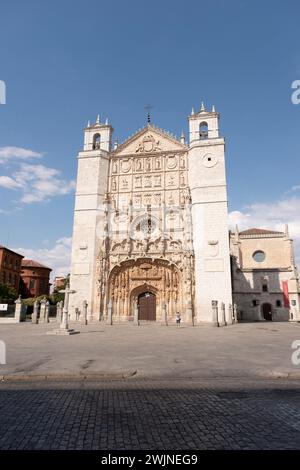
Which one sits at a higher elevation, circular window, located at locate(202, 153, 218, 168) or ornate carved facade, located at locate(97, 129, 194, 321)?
circular window, located at locate(202, 153, 218, 168)

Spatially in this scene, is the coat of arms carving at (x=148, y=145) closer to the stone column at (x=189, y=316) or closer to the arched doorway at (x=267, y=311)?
the stone column at (x=189, y=316)

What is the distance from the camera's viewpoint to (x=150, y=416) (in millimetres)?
4043

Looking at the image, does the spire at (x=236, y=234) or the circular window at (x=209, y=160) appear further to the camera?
the spire at (x=236, y=234)

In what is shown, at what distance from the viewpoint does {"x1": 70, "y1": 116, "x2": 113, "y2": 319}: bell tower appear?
27.3 m

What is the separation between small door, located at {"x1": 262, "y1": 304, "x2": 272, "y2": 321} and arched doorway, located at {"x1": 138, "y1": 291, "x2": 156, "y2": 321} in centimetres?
1619

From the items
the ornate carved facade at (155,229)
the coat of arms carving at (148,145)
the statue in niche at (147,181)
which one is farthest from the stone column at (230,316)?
the coat of arms carving at (148,145)

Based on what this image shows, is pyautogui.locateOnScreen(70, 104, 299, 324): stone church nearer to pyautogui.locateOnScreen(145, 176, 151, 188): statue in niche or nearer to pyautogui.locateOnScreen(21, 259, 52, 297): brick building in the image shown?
pyautogui.locateOnScreen(145, 176, 151, 188): statue in niche

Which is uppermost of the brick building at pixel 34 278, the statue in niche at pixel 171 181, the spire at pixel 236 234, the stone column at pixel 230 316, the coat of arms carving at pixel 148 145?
the coat of arms carving at pixel 148 145

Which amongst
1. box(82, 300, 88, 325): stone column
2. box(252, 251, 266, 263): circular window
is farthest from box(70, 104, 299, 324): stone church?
box(252, 251, 266, 263): circular window

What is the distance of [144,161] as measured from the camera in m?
31.0

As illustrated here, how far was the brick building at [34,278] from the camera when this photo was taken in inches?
2100

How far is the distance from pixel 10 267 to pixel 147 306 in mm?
30633

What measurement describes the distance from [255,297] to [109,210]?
841 inches
